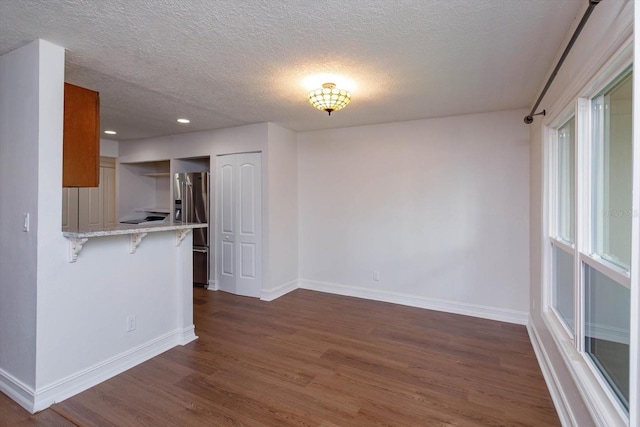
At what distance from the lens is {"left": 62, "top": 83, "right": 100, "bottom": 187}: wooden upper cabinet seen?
233 centimetres

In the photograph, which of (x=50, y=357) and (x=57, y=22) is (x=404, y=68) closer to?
(x=57, y=22)

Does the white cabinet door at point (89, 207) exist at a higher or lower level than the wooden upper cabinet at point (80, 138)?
lower

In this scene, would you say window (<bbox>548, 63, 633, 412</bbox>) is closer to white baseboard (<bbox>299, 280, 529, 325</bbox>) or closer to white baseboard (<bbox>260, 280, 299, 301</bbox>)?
white baseboard (<bbox>299, 280, 529, 325</bbox>)

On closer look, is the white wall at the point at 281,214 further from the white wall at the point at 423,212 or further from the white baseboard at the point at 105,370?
the white baseboard at the point at 105,370

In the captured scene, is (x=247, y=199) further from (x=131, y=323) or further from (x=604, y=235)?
(x=604, y=235)

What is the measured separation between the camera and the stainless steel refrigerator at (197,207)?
4840 millimetres

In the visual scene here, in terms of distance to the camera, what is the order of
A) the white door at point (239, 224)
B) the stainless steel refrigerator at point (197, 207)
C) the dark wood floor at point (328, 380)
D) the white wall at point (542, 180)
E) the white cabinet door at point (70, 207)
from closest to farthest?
the white wall at point (542, 180) < the dark wood floor at point (328, 380) < the white door at point (239, 224) < the stainless steel refrigerator at point (197, 207) < the white cabinet door at point (70, 207)

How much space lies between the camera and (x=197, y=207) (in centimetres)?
489

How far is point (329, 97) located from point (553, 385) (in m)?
2.71

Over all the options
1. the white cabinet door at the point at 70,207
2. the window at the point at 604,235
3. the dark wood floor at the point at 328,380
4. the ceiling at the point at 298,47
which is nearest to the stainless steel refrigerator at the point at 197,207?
the dark wood floor at the point at 328,380

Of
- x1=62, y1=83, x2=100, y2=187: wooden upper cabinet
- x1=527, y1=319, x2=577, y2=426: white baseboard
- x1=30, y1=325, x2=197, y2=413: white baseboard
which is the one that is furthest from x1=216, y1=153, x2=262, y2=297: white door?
x1=527, y1=319, x2=577, y2=426: white baseboard

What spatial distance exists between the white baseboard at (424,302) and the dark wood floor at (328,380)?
0.17 m

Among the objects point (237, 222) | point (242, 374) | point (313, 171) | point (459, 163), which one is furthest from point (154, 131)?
point (459, 163)

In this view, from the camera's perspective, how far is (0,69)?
2312 mm
